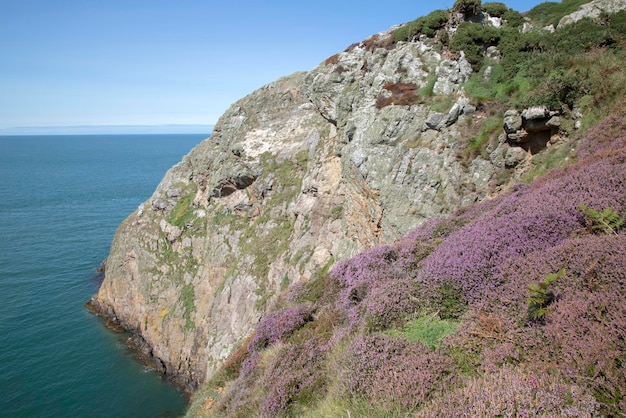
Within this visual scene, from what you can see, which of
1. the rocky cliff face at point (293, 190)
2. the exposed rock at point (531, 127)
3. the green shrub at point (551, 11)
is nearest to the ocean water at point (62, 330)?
the rocky cliff face at point (293, 190)

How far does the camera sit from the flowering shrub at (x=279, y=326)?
1212 cm

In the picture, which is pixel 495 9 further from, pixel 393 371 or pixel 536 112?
pixel 393 371

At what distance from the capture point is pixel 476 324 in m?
7.18

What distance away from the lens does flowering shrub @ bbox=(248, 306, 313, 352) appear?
12117 mm

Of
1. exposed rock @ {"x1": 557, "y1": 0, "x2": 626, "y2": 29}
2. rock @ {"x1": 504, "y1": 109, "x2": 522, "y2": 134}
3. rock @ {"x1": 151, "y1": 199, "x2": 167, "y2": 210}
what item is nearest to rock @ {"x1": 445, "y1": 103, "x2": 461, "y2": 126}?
rock @ {"x1": 504, "y1": 109, "x2": 522, "y2": 134}

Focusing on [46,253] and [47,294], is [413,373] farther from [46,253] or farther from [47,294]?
[46,253]

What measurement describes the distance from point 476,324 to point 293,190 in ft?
102

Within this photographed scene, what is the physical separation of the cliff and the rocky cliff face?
0.39 ft

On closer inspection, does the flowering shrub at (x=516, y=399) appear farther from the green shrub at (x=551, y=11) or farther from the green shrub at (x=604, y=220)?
the green shrub at (x=551, y=11)

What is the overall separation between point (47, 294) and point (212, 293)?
94.2ft

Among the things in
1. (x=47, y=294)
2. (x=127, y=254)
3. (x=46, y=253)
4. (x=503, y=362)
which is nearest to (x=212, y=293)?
(x=127, y=254)

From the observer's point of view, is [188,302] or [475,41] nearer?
[475,41]

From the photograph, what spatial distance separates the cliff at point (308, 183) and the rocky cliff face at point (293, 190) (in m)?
0.12

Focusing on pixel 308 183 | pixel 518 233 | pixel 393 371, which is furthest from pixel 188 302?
pixel 518 233
